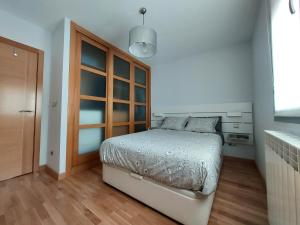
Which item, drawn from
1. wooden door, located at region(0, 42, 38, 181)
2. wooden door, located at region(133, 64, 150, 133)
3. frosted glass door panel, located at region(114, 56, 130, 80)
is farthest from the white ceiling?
wooden door, located at region(133, 64, 150, 133)

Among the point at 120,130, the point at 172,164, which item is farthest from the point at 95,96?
the point at 172,164

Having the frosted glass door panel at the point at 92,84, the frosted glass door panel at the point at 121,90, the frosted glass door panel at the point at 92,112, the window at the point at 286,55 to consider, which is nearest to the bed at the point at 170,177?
the window at the point at 286,55

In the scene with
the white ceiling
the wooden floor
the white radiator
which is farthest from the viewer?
the white ceiling

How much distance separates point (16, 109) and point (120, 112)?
5.69 ft

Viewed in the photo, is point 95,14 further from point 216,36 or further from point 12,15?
point 216,36

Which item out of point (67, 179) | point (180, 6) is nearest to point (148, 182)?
point (67, 179)

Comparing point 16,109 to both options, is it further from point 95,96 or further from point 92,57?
point 92,57

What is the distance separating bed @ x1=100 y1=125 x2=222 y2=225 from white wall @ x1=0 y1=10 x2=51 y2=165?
1.47 metres

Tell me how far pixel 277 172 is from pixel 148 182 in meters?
1.01

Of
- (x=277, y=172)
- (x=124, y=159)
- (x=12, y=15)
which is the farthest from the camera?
(x=12, y=15)

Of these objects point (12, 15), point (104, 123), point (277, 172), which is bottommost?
point (277, 172)

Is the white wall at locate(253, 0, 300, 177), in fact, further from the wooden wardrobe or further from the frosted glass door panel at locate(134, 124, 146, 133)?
the frosted glass door panel at locate(134, 124, 146, 133)

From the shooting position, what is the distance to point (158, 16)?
1.98m

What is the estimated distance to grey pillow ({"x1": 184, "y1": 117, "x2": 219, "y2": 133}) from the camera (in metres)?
2.53
